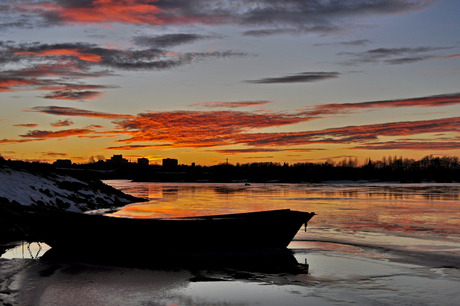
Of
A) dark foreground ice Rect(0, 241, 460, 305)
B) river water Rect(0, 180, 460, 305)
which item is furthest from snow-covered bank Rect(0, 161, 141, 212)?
dark foreground ice Rect(0, 241, 460, 305)

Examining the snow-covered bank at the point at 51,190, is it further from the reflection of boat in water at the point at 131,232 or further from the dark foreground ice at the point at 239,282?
the dark foreground ice at the point at 239,282

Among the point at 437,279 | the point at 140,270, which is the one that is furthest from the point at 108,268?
the point at 437,279

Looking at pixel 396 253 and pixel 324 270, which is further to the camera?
pixel 396 253

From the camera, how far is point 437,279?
11242 millimetres

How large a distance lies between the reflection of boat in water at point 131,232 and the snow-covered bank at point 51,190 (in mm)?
6969

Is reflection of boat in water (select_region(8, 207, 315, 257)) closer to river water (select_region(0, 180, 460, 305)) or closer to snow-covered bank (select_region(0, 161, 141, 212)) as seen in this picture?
river water (select_region(0, 180, 460, 305))

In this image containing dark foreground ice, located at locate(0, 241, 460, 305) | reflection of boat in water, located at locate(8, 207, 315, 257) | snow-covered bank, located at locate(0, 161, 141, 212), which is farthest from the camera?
snow-covered bank, located at locate(0, 161, 141, 212)

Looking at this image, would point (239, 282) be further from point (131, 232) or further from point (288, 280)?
point (131, 232)

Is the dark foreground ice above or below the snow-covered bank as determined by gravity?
below

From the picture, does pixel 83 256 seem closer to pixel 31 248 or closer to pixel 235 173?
pixel 31 248

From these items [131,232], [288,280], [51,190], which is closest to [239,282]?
[288,280]

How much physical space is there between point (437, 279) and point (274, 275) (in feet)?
13.4

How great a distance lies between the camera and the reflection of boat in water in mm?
14586

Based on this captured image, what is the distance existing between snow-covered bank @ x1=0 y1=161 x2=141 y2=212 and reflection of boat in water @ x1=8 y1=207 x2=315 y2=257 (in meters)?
6.97
